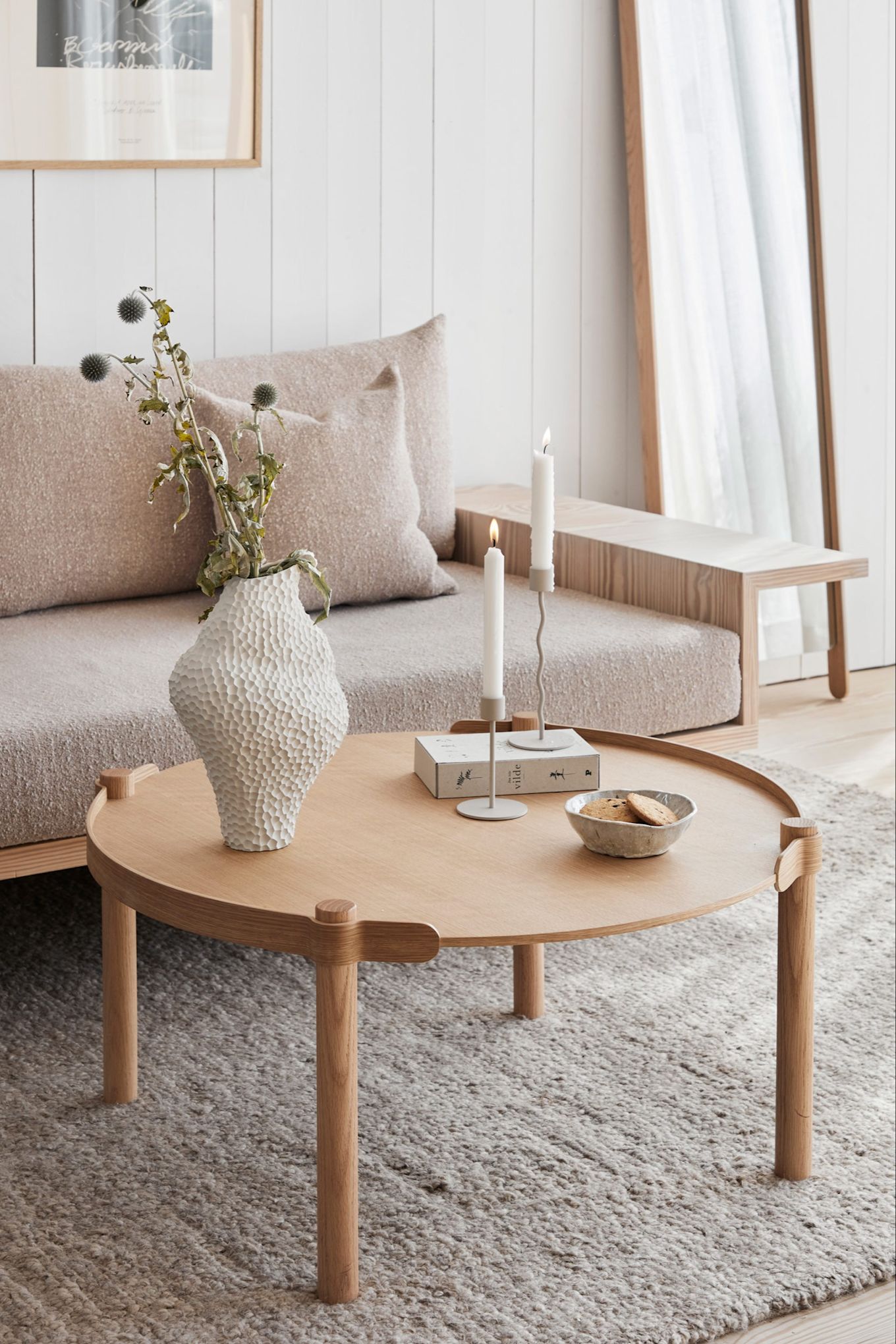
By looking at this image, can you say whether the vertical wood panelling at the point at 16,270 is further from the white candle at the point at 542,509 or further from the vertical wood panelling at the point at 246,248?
the white candle at the point at 542,509

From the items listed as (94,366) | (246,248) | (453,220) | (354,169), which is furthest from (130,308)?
(453,220)

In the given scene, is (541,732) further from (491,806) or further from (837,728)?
(837,728)

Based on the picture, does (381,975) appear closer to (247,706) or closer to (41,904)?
(41,904)

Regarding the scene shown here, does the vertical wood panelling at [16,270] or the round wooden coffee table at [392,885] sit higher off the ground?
the vertical wood panelling at [16,270]

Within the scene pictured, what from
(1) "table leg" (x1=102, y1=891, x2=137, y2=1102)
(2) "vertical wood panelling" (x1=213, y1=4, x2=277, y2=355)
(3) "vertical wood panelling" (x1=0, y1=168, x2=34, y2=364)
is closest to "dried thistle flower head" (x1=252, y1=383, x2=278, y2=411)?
(1) "table leg" (x1=102, y1=891, x2=137, y2=1102)

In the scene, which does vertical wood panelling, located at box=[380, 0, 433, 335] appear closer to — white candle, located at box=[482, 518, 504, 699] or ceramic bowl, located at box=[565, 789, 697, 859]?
white candle, located at box=[482, 518, 504, 699]

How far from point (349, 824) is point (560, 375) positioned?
211 cm

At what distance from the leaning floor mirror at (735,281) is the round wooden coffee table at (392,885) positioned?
6.13 ft

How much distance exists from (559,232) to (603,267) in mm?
150

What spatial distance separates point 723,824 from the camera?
178cm

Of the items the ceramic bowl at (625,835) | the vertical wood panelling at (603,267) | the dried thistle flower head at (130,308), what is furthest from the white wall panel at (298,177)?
the ceramic bowl at (625,835)

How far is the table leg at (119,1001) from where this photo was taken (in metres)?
1.87

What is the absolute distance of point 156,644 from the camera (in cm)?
251

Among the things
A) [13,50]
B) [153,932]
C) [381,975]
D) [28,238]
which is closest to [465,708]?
[381,975]
